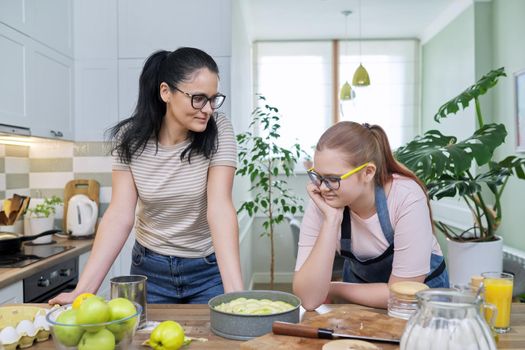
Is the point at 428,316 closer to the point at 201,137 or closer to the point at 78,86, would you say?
the point at 201,137

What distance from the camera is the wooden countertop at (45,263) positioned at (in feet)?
6.72

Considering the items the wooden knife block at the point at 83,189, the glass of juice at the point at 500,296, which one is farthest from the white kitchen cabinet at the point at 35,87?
the glass of juice at the point at 500,296

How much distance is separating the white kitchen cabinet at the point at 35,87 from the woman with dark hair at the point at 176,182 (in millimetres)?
1205

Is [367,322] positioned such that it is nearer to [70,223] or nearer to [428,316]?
[428,316]

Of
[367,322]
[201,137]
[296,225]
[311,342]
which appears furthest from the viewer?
[296,225]

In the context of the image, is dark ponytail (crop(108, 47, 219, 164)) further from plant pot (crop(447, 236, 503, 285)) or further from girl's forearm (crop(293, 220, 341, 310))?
plant pot (crop(447, 236, 503, 285))

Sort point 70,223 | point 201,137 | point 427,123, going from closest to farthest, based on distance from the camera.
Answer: point 201,137
point 70,223
point 427,123

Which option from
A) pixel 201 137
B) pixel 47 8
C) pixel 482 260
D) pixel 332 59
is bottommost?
pixel 482 260

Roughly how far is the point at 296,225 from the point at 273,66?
7.89ft

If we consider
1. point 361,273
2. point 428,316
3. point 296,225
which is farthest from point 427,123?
point 428,316

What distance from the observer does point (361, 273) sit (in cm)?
168

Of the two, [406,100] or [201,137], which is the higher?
[406,100]

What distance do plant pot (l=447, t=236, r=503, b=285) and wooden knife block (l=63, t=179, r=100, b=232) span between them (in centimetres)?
225

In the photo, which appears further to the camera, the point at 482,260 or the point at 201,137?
the point at 482,260
